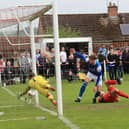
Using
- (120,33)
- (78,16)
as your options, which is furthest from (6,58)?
(78,16)

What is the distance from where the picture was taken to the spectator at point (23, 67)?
23984mm

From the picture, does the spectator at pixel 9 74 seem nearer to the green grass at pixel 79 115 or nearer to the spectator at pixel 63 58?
the spectator at pixel 63 58

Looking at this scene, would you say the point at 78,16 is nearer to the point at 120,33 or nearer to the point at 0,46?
the point at 120,33

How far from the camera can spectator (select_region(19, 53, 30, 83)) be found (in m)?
24.0

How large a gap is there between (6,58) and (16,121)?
1380 cm

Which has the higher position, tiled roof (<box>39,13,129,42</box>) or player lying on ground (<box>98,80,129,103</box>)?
tiled roof (<box>39,13,129,42</box>)

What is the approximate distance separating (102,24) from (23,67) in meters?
32.6

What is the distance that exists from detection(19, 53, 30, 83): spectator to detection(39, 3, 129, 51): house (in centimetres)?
2384

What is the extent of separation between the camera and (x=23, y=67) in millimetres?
25203

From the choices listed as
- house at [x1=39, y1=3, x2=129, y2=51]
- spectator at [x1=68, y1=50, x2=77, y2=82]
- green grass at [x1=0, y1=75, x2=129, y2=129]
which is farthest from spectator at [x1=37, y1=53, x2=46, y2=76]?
house at [x1=39, y1=3, x2=129, y2=51]

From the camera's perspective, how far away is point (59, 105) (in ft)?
38.8

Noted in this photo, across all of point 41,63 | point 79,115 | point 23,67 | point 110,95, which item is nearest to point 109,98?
point 110,95

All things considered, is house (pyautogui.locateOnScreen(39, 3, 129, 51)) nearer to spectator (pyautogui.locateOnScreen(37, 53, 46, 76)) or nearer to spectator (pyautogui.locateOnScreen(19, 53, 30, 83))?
spectator (pyautogui.locateOnScreen(37, 53, 46, 76))

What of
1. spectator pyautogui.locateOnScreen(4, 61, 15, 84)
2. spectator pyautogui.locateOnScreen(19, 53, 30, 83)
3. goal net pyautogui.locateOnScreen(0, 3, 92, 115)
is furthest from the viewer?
spectator pyautogui.locateOnScreen(4, 61, 15, 84)
